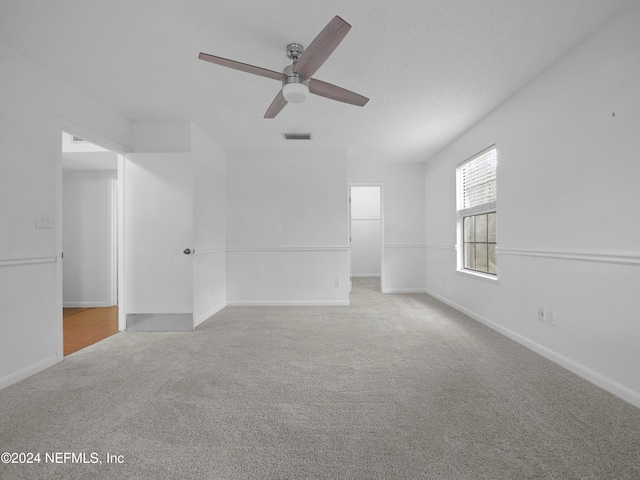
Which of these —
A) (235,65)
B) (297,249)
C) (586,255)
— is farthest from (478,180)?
(235,65)

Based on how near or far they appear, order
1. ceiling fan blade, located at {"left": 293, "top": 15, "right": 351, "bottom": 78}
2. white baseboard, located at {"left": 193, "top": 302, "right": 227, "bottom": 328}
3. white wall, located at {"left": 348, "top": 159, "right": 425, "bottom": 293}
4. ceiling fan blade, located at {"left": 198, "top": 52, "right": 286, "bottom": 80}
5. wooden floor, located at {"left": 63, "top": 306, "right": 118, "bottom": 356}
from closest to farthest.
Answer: ceiling fan blade, located at {"left": 293, "top": 15, "right": 351, "bottom": 78}, ceiling fan blade, located at {"left": 198, "top": 52, "right": 286, "bottom": 80}, wooden floor, located at {"left": 63, "top": 306, "right": 118, "bottom": 356}, white baseboard, located at {"left": 193, "top": 302, "right": 227, "bottom": 328}, white wall, located at {"left": 348, "top": 159, "right": 425, "bottom": 293}

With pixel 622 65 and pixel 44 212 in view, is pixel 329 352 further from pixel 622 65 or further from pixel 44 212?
pixel 622 65

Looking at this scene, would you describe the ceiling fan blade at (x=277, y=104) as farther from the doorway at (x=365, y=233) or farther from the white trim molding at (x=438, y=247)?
the doorway at (x=365, y=233)

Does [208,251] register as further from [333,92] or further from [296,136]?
[333,92]

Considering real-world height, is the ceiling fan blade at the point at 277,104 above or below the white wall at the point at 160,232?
above

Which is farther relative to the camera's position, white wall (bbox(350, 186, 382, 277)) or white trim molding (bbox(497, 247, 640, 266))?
white wall (bbox(350, 186, 382, 277))

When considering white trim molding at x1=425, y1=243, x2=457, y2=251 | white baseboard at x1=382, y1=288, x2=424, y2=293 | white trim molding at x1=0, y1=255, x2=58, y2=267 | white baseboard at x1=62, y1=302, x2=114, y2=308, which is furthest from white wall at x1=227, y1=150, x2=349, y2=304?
white trim molding at x1=0, y1=255, x2=58, y2=267

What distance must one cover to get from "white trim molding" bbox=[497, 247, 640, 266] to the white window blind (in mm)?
869

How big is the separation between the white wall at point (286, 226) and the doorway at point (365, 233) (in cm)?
359

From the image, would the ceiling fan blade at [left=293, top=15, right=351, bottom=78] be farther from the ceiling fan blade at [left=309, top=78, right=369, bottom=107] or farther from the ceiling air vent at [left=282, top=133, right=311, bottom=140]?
the ceiling air vent at [left=282, top=133, right=311, bottom=140]

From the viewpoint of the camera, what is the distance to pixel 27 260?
86.4 inches

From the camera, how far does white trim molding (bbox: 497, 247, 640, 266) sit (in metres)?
1.76

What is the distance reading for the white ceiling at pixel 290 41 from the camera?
1737 millimetres

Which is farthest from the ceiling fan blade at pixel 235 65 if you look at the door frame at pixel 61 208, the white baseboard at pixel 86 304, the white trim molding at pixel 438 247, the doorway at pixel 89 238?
the white baseboard at pixel 86 304
